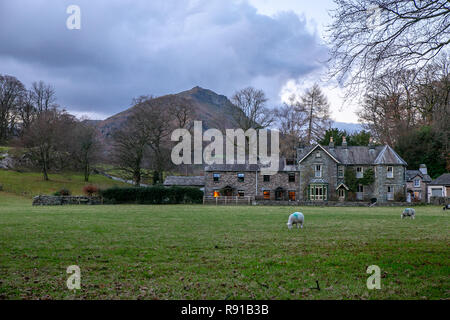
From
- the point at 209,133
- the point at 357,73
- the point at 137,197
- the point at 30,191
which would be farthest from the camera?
the point at 209,133

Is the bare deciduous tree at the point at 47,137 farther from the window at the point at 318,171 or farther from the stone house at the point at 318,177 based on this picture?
the window at the point at 318,171

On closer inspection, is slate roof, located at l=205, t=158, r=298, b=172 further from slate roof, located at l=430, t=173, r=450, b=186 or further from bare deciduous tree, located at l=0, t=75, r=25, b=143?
bare deciduous tree, located at l=0, t=75, r=25, b=143

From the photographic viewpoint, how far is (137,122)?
55.6 metres

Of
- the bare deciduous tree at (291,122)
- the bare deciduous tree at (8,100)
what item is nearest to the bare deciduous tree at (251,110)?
the bare deciduous tree at (291,122)

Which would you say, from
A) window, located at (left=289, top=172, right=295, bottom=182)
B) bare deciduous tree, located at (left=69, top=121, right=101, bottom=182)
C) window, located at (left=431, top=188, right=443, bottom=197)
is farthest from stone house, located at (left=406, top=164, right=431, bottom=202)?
bare deciduous tree, located at (left=69, top=121, right=101, bottom=182)

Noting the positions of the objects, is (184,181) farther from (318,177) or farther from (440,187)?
(440,187)

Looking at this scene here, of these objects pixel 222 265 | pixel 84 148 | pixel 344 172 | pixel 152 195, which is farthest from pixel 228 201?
pixel 222 265

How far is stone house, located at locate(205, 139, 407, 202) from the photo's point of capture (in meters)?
51.6

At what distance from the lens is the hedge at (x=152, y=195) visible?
46062mm

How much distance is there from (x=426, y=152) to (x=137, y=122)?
46.6 meters

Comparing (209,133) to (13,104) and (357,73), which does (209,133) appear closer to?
(13,104)

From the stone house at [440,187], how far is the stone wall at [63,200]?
46279mm
